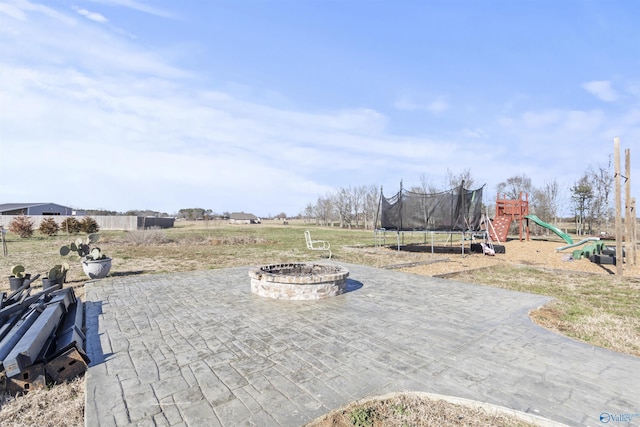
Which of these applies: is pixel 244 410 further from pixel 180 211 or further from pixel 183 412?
pixel 180 211

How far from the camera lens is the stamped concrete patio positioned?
7.66ft

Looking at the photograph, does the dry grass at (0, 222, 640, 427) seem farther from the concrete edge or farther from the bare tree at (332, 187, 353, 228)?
the bare tree at (332, 187, 353, 228)

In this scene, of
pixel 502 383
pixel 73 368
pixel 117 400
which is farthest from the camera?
pixel 73 368

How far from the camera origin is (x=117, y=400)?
241 centimetres

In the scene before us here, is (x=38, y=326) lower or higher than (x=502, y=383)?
higher

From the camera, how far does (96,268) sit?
7562mm

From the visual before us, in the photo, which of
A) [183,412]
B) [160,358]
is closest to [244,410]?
[183,412]

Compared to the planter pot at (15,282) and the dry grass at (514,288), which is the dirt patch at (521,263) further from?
the planter pot at (15,282)

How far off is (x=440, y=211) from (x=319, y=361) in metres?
11.2

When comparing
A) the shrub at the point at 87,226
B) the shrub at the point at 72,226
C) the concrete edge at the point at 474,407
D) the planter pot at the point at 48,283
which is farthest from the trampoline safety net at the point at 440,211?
the shrub at the point at 72,226

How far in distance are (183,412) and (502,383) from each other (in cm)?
255

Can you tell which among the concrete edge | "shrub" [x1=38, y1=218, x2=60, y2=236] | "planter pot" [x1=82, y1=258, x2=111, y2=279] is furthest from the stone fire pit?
"shrub" [x1=38, y1=218, x2=60, y2=236]

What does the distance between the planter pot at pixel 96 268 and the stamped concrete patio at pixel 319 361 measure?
2.65 metres

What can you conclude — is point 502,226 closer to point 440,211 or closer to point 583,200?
point 440,211
